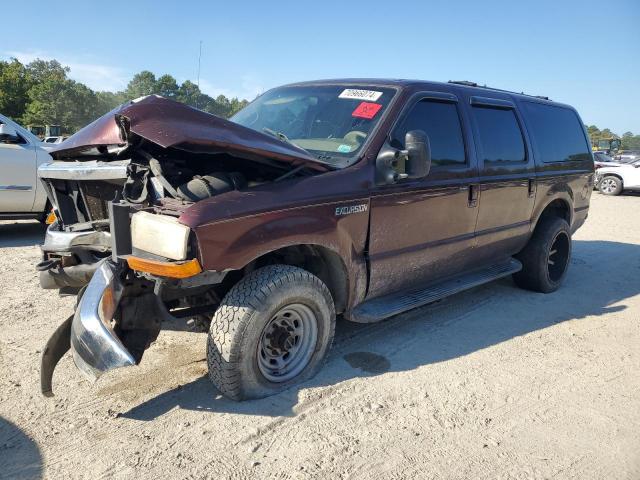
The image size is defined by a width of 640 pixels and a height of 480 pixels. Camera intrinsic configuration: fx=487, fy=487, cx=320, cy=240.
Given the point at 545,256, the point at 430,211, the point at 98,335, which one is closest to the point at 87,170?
the point at 98,335

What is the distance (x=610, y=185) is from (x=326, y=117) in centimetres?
1727

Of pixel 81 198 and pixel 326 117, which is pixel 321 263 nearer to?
pixel 326 117

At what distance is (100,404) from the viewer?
2.83 metres

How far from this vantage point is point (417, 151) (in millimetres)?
A: 3223

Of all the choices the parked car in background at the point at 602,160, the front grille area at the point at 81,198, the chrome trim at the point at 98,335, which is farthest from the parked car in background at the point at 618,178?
the chrome trim at the point at 98,335

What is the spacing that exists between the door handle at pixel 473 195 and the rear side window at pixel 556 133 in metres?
1.30

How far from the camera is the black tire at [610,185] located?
17.2 metres

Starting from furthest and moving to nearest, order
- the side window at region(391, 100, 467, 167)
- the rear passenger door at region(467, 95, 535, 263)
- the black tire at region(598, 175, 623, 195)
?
the black tire at region(598, 175, 623, 195)
the rear passenger door at region(467, 95, 535, 263)
the side window at region(391, 100, 467, 167)

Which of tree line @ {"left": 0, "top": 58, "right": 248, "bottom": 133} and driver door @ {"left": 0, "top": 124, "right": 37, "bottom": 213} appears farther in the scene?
tree line @ {"left": 0, "top": 58, "right": 248, "bottom": 133}

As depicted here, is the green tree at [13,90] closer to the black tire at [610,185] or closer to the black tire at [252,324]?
the black tire at [610,185]

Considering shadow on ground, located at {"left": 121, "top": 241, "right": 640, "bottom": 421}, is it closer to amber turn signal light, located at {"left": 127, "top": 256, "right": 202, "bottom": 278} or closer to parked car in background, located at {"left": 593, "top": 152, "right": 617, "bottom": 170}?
amber turn signal light, located at {"left": 127, "top": 256, "right": 202, "bottom": 278}

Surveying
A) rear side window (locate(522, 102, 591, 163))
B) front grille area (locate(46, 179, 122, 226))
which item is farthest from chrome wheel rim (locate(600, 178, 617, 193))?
front grille area (locate(46, 179, 122, 226))

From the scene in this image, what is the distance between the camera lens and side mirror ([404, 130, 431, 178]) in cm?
321

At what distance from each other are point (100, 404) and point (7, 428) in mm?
457
